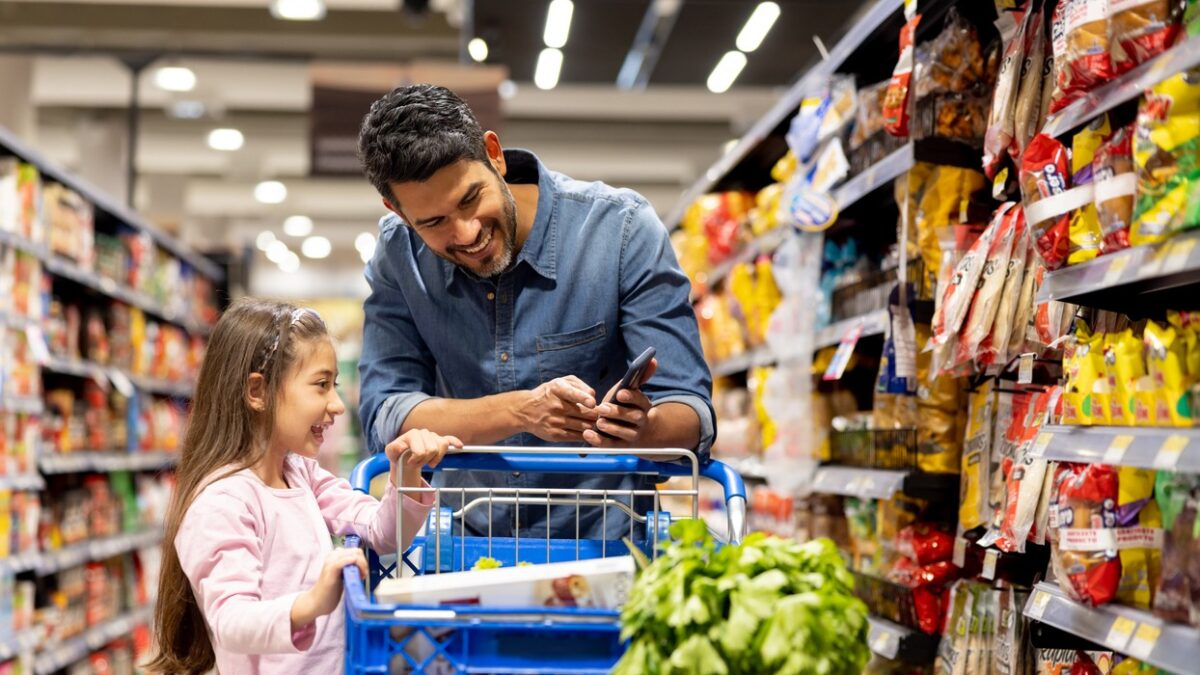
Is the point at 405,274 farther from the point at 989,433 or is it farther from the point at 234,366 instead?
the point at 989,433

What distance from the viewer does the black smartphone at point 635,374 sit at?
2.10 metres

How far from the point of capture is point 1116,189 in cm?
211

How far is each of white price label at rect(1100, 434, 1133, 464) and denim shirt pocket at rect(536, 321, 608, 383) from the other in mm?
959

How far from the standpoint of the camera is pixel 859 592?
3.87 m

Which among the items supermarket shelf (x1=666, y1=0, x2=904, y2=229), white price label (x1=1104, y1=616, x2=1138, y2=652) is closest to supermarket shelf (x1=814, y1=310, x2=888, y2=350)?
supermarket shelf (x1=666, y1=0, x2=904, y2=229)

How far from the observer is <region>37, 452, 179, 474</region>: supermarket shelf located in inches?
224

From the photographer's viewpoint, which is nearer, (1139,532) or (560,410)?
(1139,532)

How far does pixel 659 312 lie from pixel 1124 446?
90cm

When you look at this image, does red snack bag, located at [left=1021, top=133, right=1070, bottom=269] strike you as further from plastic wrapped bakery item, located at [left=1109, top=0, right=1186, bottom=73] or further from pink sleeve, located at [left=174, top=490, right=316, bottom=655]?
pink sleeve, located at [left=174, top=490, right=316, bottom=655]

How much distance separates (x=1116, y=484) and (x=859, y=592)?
5.92 feet

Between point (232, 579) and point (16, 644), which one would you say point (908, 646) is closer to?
point (232, 579)

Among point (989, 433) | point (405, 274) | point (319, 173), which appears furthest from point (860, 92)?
point (319, 173)

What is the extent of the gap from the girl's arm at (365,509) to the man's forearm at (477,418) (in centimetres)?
14

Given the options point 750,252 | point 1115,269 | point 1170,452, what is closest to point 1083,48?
point 1115,269
